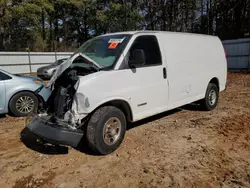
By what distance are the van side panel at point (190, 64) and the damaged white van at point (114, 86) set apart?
0.02 m

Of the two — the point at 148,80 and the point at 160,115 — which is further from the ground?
the point at 148,80

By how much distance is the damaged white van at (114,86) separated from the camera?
3.56 metres

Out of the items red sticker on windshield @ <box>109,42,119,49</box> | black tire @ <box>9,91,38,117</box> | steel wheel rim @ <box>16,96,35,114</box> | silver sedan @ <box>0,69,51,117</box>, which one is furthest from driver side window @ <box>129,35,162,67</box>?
steel wheel rim @ <box>16,96,35,114</box>

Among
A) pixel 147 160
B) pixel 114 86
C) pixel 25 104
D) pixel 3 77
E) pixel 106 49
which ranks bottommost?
pixel 147 160

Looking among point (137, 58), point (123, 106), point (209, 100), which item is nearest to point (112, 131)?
point (123, 106)

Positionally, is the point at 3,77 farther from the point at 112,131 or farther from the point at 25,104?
the point at 112,131

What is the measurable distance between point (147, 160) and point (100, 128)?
0.92 meters

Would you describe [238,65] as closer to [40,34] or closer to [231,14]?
[231,14]

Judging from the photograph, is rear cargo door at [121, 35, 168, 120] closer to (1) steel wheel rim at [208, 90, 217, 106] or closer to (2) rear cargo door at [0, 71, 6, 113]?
Answer: (1) steel wheel rim at [208, 90, 217, 106]

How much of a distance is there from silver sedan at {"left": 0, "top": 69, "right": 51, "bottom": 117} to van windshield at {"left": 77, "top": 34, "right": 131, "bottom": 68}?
1.84m

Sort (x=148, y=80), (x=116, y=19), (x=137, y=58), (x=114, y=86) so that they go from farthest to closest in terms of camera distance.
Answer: (x=116, y=19)
(x=148, y=80)
(x=137, y=58)
(x=114, y=86)

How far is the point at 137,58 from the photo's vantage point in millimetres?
4062

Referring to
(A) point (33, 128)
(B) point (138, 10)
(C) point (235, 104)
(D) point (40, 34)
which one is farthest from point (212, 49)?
(D) point (40, 34)

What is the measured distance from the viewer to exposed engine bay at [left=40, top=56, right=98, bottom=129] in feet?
11.7
